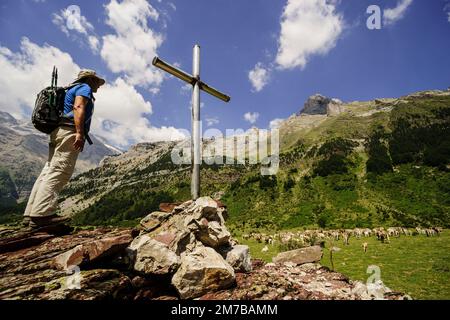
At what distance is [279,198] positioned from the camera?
3359 inches

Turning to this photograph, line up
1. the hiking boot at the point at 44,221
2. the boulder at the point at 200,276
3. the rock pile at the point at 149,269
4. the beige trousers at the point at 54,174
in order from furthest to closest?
1. the hiking boot at the point at 44,221
2. the beige trousers at the point at 54,174
3. the boulder at the point at 200,276
4. the rock pile at the point at 149,269

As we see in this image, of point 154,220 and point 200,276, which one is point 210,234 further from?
point 154,220

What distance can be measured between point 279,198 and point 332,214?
71.9 ft

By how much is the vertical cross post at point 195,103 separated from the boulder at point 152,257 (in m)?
2.26

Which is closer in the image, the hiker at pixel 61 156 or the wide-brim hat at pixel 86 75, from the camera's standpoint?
the hiker at pixel 61 156

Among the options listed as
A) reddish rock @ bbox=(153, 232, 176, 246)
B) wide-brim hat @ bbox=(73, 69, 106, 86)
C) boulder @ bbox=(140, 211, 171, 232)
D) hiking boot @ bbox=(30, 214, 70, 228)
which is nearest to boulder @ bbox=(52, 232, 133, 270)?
reddish rock @ bbox=(153, 232, 176, 246)

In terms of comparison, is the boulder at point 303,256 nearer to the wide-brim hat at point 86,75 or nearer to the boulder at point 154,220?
the boulder at point 154,220

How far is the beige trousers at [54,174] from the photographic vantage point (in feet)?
20.5

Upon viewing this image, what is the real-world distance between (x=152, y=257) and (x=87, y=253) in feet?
4.40

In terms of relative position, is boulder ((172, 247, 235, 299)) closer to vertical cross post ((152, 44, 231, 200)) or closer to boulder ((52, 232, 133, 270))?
boulder ((52, 232, 133, 270))

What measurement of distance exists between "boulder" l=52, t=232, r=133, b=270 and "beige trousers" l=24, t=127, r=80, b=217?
3.99 feet

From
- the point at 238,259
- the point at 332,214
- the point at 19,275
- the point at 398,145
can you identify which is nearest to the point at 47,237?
the point at 19,275

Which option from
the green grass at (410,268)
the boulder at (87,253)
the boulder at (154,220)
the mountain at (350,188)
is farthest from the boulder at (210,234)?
the mountain at (350,188)
